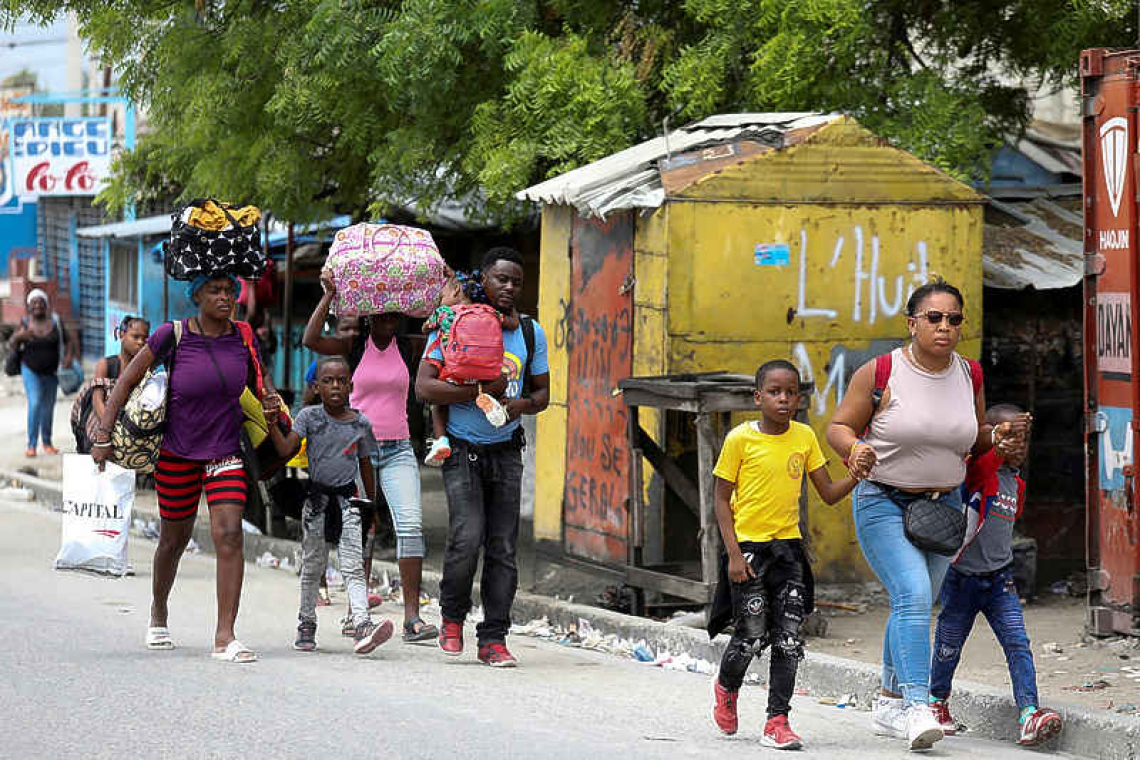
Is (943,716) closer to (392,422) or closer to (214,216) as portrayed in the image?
(392,422)

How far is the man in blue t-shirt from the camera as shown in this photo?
7.83m

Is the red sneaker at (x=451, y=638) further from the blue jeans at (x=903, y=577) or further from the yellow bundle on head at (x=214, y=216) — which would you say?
the blue jeans at (x=903, y=577)

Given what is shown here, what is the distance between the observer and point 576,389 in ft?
33.1

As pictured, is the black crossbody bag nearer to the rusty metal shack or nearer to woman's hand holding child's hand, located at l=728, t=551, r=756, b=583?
woman's hand holding child's hand, located at l=728, t=551, r=756, b=583

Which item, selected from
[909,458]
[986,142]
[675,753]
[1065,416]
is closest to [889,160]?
[986,142]

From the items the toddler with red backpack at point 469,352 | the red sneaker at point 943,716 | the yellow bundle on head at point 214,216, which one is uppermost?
the yellow bundle on head at point 214,216

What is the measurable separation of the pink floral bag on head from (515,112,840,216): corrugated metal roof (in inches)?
39.8

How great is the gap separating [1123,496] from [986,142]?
3932 millimetres

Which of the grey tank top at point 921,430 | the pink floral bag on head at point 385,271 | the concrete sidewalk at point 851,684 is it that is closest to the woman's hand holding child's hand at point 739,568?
the grey tank top at point 921,430

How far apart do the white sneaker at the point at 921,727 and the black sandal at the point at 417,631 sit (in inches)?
119

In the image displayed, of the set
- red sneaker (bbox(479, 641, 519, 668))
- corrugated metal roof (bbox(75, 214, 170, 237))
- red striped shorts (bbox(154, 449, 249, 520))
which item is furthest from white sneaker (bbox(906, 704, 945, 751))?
corrugated metal roof (bbox(75, 214, 170, 237))

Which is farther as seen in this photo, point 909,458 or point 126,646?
point 126,646

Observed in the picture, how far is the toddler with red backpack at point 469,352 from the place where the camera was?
7.68 metres

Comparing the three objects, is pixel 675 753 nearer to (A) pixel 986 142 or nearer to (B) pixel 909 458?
(B) pixel 909 458
